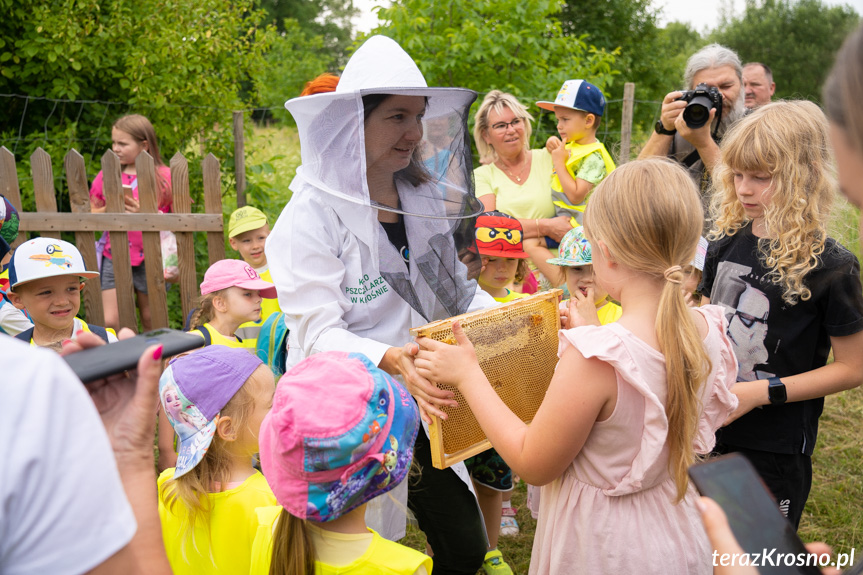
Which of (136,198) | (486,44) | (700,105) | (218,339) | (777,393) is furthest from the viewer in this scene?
(486,44)

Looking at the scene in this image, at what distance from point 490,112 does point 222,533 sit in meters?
3.92

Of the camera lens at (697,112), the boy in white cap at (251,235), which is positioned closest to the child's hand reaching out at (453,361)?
the camera lens at (697,112)

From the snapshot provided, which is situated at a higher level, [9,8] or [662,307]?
[9,8]

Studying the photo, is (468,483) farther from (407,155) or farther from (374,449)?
(407,155)

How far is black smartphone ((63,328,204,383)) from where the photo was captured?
44.8 inches

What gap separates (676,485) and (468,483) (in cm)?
Result: 89

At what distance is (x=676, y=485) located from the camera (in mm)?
1854

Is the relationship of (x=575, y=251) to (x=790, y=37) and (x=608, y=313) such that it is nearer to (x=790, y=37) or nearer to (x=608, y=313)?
(x=608, y=313)

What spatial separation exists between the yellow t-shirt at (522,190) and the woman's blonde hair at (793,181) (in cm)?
271

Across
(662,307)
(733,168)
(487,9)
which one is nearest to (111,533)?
(662,307)

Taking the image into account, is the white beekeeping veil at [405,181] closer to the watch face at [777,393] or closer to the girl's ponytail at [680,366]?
the girl's ponytail at [680,366]

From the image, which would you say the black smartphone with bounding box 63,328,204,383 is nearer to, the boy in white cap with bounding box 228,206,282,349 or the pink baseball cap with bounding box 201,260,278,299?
the pink baseball cap with bounding box 201,260,278,299

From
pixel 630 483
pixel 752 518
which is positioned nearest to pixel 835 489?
pixel 630 483

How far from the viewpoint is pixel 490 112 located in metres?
5.08
